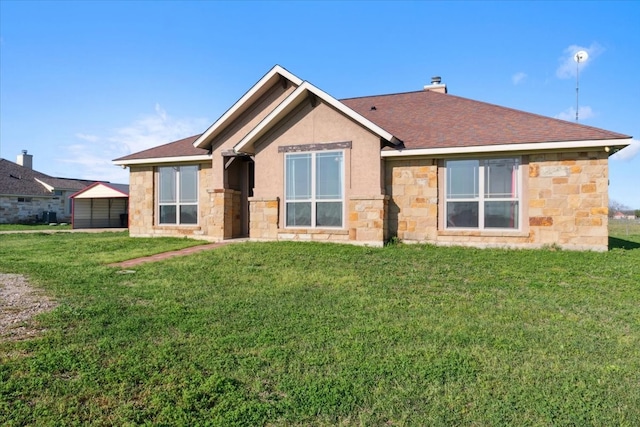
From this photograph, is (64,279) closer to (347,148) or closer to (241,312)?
(241,312)

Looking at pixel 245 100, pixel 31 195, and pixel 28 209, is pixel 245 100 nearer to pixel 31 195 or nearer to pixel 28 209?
pixel 31 195

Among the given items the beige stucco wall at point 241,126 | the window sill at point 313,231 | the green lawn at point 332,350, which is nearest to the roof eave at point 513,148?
the window sill at point 313,231

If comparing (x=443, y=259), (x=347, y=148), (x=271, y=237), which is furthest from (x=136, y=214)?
(x=443, y=259)

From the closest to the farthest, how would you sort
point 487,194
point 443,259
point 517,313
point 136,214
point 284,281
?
point 517,313, point 284,281, point 443,259, point 487,194, point 136,214

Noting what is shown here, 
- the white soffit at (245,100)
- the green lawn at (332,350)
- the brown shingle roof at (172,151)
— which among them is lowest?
the green lawn at (332,350)

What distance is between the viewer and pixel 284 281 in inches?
311

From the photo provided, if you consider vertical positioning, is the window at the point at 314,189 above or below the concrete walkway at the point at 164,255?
above

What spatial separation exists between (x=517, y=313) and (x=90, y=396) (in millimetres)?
5308

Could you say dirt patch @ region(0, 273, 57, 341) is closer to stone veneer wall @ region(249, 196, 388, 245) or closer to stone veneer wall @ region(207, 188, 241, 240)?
stone veneer wall @ region(207, 188, 241, 240)

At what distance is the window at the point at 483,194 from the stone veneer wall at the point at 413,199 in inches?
17.3

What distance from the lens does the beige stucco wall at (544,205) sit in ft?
35.5

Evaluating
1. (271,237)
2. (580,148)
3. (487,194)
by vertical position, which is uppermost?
(580,148)

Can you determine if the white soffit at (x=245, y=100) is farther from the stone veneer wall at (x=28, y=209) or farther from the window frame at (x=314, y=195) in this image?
the stone veneer wall at (x=28, y=209)

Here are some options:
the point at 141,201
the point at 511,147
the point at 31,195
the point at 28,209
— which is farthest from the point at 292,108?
the point at 28,209
